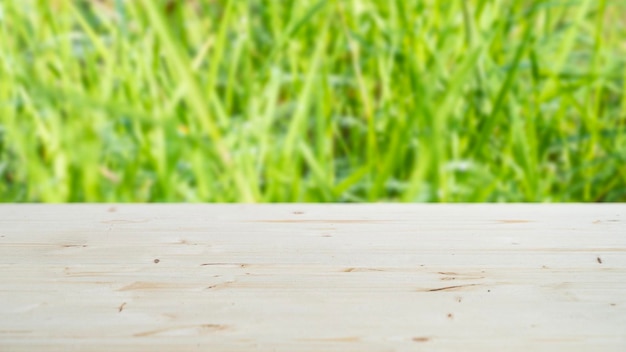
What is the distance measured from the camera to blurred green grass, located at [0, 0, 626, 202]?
1210 millimetres

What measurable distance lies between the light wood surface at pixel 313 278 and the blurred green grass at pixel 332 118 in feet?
0.85

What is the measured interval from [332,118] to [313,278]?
0.76 meters

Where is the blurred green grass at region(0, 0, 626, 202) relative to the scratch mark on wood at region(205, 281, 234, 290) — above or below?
below

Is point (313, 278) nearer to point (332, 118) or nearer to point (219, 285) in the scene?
point (219, 285)

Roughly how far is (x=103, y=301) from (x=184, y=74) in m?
0.45

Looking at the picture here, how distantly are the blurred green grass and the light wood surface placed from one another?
0.26m

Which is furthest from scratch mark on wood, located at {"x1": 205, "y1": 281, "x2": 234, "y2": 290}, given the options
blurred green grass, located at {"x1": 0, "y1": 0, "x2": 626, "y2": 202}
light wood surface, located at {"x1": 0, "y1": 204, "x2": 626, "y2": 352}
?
blurred green grass, located at {"x1": 0, "y1": 0, "x2": 626, "y2": 202}

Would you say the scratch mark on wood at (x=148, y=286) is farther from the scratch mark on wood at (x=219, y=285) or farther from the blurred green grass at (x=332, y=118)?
the blurred green grass at (x=332, y=118)

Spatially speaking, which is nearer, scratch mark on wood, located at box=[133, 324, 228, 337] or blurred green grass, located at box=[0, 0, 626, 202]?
scratch mark on wood, located at box=[133, 324, 228, 337]

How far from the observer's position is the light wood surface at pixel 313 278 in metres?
0.63

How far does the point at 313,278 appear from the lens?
728 mm

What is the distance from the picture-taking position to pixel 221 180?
50.9 inches

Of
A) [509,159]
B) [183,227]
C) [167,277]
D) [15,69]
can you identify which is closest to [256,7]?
[15,69]

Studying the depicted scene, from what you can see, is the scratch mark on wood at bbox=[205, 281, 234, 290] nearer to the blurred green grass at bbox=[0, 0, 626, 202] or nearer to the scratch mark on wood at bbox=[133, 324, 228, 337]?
the scratch mark on wood at bbox=[133, 324, 228, 337]
